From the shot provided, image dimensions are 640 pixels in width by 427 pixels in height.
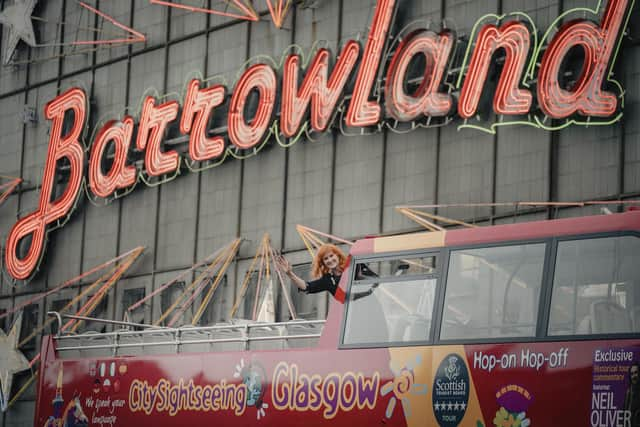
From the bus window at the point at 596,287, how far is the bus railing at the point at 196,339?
3.74 m

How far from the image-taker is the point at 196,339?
17.0 metres

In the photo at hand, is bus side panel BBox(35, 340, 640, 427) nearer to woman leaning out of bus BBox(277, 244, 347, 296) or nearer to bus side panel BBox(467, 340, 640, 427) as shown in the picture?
bus side panel BBox(467, 340, 640, 427)

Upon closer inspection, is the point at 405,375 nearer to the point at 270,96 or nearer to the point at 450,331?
the point at 450,331

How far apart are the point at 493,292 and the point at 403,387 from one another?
5.43 ft

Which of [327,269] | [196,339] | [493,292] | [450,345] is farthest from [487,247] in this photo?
[196,339]

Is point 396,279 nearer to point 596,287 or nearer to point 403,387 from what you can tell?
point 403,387

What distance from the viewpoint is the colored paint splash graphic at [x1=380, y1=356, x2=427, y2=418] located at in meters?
13.4

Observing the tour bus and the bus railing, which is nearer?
the tour bus

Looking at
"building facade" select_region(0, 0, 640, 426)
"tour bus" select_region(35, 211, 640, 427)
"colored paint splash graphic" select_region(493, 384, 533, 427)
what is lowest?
"colored paint splash graphic" select_region(493, 384, 533, 427)

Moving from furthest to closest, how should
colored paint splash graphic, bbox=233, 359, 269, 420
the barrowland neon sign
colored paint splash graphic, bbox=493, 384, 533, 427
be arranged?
1. the barrowland neon sign
2. colored paint splash graphic, bbox=233, 359, 269, 420
3. colored paint splash graphic, bbox=493, 384, 533, 427

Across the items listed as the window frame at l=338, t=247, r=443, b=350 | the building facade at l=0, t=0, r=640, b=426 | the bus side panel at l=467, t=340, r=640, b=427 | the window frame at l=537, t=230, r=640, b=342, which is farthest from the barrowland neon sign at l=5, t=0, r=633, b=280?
the bus side panel at l=467, t=340, r=640, b=427

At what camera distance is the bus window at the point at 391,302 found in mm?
13664

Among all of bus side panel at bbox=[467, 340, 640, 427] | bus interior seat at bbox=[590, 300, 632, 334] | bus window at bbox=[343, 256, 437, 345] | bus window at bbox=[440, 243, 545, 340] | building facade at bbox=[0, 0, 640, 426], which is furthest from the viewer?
building facade at bbox=[0, 0, 640, 426]

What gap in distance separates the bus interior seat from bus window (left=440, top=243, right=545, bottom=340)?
0.75m
